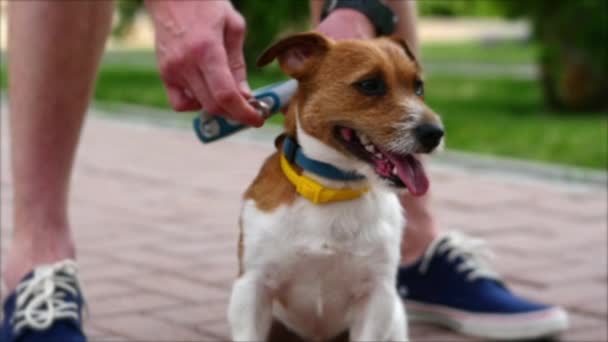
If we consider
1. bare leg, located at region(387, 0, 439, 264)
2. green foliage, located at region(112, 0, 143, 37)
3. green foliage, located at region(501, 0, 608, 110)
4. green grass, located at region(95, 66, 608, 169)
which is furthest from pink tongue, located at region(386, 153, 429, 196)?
green foliage, located at region(112, 0, 143, 37)

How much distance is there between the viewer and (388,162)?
A: 287 centimetres

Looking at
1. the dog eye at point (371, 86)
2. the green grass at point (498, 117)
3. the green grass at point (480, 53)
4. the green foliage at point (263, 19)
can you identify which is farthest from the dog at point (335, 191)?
the green grass at point (480, 53)

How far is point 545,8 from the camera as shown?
9602 millimetres

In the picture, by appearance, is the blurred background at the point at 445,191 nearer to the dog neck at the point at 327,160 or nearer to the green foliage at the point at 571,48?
the green foliage at the point at 571,48

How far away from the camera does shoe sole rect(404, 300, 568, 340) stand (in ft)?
11.7

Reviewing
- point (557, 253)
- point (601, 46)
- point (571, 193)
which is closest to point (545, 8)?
point (601, 46)

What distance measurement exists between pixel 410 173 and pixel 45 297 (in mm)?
1134

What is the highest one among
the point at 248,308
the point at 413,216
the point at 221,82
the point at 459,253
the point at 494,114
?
the point at 221,82

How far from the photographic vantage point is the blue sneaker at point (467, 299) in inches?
142

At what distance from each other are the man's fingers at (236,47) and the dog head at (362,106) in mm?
68

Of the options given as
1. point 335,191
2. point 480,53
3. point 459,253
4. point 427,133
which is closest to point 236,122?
point 335,191

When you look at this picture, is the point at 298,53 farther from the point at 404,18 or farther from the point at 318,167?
the point at 404,18

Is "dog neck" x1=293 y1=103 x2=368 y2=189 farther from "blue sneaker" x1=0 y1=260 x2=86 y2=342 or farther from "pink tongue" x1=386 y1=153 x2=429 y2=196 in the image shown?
"blue sneaker" x1=0 y1=260 x2=86 y2=342

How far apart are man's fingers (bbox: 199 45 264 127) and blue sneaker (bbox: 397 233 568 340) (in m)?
1.16
